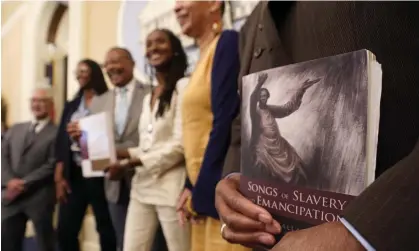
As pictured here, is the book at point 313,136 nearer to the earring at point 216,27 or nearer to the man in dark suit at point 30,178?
the earring at point 216,27

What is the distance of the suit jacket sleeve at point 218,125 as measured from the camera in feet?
1.91

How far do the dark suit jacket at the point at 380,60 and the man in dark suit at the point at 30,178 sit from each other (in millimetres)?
759

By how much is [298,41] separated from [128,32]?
0.67 metres

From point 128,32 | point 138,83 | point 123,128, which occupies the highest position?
point 128,32

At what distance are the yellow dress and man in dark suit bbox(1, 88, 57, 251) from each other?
55 cm

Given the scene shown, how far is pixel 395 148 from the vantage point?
28cm

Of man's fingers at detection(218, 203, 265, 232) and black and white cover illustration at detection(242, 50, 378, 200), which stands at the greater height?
black and white cover illustration at detection(242, 50, 378, 200)

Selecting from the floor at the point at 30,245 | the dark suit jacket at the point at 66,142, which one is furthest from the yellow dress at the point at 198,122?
the floor at the point at 30,245

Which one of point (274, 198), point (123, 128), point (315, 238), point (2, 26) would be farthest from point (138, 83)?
point (315, 238)

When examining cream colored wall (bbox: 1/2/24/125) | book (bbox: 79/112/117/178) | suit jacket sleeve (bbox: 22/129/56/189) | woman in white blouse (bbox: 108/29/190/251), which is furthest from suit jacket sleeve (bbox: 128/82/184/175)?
cream colored wall (bbox: 1/2/24/125)

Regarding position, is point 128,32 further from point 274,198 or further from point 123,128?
point 274,198

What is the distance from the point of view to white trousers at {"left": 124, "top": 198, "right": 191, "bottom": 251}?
754 millimetres

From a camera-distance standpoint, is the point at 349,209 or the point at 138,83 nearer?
the point at 349,209

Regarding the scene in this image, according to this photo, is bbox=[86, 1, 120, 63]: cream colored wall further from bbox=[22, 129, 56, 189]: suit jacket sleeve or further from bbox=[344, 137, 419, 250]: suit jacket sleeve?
bbox=[344, 137, 419, 250]: suit jacket sleeve
